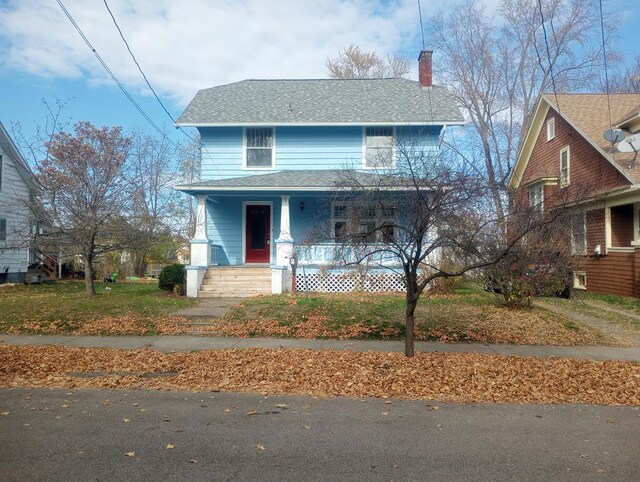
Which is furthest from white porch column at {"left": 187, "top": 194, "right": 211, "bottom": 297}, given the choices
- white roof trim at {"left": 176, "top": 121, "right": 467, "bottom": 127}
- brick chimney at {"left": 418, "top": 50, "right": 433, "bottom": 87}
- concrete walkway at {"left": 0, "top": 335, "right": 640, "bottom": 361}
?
brick chimney at {"left": 418, "top": 50, "right": 433, "bottom": 87}

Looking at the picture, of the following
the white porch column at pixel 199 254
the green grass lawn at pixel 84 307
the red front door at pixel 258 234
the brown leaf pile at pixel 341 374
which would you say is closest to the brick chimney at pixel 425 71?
the red front door at pixel 258 234

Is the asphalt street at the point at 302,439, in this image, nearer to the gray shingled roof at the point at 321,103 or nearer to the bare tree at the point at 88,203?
the bare tree at the point at 88,203

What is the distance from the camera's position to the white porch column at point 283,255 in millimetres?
16688

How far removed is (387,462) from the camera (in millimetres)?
4746

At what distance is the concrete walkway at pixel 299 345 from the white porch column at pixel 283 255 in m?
5.80

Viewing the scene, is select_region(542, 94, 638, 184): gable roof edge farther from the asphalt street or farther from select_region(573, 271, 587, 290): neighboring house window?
the asphalt street

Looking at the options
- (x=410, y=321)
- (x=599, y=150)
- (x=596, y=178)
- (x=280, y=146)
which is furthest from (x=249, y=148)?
(x=410, y=321)

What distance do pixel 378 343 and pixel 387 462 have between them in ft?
18.1

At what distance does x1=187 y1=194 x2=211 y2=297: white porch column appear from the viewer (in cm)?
1669

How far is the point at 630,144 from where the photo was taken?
16.3 metres

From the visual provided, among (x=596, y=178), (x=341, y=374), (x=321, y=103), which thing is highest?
(x=321, y=103)

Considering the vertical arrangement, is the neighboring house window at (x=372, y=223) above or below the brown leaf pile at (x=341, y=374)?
above

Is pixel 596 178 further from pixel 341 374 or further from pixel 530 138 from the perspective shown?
pixel 341 374

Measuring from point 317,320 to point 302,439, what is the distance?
6.62 meters
